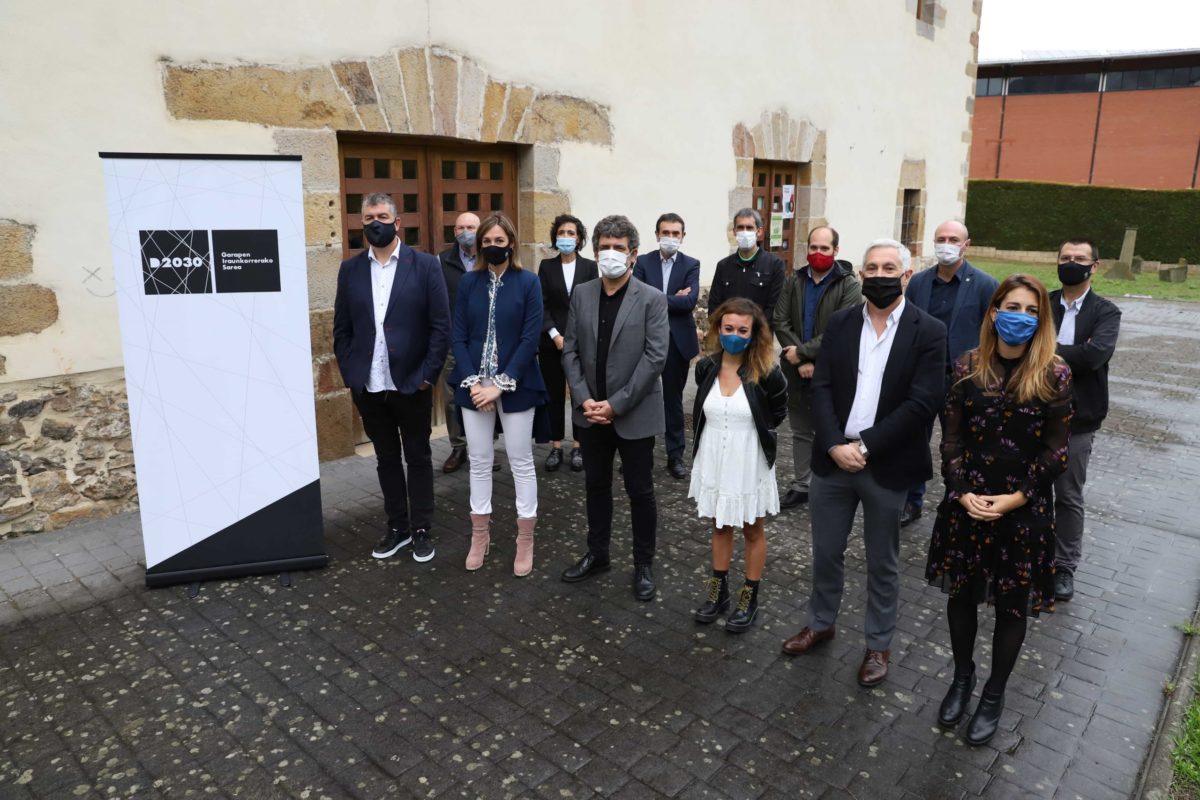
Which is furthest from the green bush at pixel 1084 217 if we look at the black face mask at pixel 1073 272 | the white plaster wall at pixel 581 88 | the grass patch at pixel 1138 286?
the black face mask at pixel 1073 272

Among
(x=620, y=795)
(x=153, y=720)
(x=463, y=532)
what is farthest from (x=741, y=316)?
(x=153, y=720)

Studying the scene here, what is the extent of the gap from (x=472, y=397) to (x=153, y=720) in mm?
2036

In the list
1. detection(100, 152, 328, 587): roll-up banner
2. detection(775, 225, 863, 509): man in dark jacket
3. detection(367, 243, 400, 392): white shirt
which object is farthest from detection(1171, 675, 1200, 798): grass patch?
detection(100, 152, 328, 587): roll-up banner

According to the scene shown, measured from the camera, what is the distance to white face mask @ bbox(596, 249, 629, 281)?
429cm

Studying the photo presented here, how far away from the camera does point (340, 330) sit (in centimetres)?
465

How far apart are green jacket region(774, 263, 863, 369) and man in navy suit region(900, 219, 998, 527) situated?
415 mm

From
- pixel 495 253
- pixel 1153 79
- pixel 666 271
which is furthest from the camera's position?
pixel 1153 79

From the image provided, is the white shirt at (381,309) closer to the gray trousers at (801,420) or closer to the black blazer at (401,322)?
the black blazer at (401,322)

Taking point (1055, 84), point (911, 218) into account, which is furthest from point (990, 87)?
point (911, 218)

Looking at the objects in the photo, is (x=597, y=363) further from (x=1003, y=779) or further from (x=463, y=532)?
(x=1003, y=779)

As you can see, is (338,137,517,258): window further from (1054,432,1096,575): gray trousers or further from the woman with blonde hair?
(1054,432,1096,575): gray trousers

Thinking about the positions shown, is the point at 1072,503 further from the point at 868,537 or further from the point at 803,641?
the point at 803,641

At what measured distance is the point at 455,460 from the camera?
251 inches

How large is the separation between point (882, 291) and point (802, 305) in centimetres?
202
